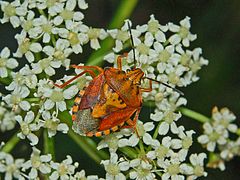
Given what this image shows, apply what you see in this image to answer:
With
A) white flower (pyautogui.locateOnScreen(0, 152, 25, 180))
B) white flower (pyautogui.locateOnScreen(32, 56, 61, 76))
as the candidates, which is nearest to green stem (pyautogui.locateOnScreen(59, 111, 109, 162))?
white flower (pyautogui.locateOnScreen(32, 56, 61, 76))

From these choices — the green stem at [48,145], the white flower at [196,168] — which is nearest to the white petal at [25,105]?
the green stem at [48,145]

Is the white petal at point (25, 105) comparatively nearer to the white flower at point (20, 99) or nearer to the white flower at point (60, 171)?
the white flower at point (20, 99)

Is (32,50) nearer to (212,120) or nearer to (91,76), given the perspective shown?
(91,76)

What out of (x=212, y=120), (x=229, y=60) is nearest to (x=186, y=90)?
(x=229, y=60)

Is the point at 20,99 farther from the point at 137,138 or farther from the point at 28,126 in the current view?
the point at 137,138

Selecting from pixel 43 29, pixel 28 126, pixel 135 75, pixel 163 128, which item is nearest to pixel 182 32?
pixel 135 75

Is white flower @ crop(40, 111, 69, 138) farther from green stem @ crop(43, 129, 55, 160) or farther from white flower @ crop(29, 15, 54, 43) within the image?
white flower @ crop(29, 15, 54, 43)
